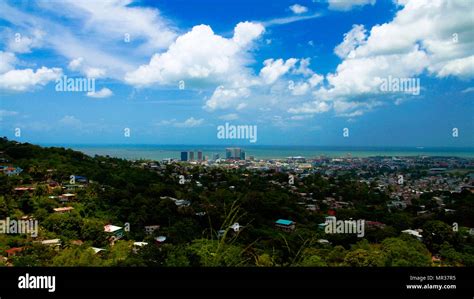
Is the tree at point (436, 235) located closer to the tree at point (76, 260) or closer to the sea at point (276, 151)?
the sea at point (276, 151)

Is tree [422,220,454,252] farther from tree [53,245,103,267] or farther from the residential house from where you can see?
tree [53,245,103,267]

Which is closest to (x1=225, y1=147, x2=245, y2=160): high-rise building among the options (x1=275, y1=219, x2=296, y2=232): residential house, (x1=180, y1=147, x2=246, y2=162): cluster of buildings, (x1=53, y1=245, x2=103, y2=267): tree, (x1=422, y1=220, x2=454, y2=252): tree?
(x1=180, y1=147, x2=246, y2=162): cluster of buildings

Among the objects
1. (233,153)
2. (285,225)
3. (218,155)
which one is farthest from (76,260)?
(285,225)

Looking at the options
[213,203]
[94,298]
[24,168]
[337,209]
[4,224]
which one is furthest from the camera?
[24,168]

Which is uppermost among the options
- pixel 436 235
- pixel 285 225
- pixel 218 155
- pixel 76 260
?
pixel 218 155

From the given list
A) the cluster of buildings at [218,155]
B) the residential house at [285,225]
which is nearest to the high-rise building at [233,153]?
the cluster of buildings at [218,155]

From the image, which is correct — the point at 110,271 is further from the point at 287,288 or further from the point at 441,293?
the point at 441,293

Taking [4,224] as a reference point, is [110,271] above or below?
above

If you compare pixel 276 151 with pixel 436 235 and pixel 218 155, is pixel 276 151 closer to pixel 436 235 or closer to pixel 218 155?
pixel 218 155

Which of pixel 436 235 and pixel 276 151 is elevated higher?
pixel 276 151

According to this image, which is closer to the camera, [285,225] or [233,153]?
[233,153]

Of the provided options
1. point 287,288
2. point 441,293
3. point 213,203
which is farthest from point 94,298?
point 213,203
